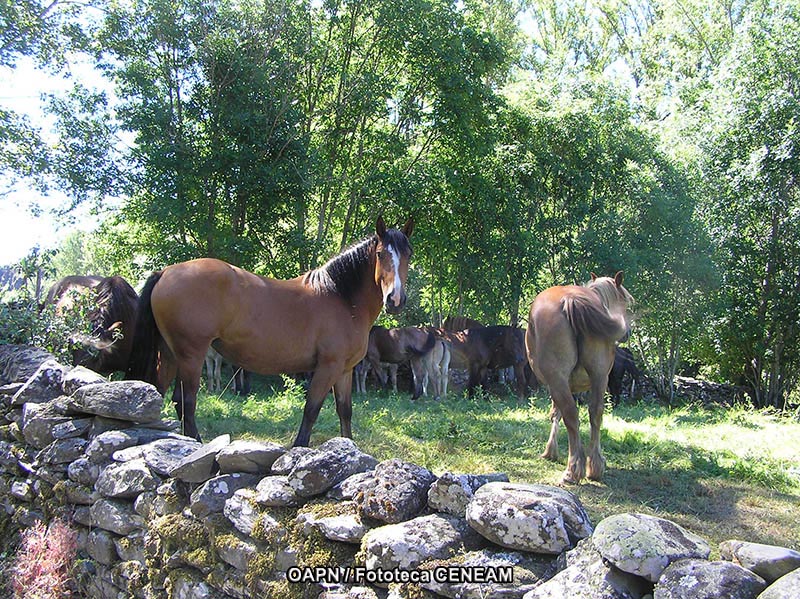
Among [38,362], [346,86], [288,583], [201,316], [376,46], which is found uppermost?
[376,46]

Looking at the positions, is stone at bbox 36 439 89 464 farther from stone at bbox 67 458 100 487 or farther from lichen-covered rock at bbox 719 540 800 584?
lichen-covered rock at bbox 719 540 800 584

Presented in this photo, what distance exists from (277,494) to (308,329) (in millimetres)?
2761

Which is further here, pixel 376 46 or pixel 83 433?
pixel 376 46

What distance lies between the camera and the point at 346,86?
13.4 meters

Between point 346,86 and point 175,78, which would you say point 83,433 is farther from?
point 346,86

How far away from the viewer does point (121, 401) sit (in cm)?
392

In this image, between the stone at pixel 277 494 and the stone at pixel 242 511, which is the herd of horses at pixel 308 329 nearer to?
the stone at pixel 242 511

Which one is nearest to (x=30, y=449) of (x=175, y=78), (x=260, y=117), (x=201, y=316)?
(x=201, y=316)

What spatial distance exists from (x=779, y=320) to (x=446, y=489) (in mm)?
15301

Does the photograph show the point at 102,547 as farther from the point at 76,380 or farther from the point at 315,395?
the point at 315,395

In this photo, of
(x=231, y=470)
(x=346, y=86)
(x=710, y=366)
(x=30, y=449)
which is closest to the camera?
(x=231, y=470)

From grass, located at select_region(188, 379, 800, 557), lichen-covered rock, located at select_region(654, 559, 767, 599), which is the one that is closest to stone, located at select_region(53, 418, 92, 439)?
grass, located at select_region(188, 379, 800, 557)

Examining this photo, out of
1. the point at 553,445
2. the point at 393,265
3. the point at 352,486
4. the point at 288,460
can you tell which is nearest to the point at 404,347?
the point at 553,445

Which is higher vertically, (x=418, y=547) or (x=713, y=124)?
(x=713, y=124)
